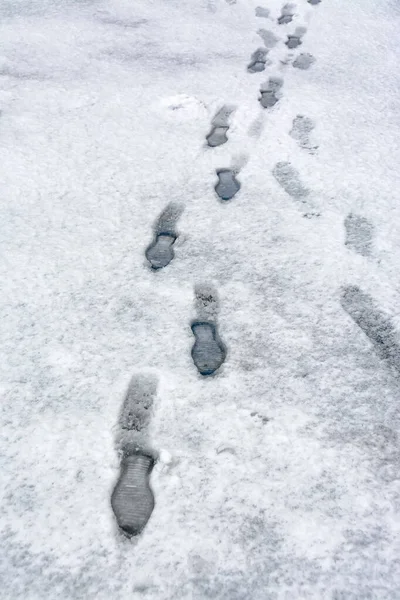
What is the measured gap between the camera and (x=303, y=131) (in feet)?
7.85

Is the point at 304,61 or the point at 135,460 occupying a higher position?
the point at 304,61

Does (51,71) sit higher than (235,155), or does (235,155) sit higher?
(235,155)

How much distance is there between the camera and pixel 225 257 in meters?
1.75

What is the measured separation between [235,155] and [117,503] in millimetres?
1672

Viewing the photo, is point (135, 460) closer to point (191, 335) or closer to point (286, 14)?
point (191, 335)

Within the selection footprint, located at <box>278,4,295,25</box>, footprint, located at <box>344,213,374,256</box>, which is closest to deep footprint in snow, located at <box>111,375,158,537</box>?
footprint, located at <box>344,213,374,256</box>

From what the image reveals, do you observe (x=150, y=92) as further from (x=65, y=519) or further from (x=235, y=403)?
(x=65, y=519)

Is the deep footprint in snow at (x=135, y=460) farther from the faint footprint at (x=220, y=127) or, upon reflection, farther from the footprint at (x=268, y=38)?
the footprint at (x=268, y=38)

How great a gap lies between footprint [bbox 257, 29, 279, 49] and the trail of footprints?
3.48ft

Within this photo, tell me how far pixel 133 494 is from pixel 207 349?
488 mm

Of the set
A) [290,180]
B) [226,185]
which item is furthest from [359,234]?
[226,185]

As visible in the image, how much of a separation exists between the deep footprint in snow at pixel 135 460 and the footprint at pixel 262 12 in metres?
3.32

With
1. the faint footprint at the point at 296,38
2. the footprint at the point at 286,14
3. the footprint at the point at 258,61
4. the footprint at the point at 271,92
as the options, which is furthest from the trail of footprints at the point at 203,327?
the footprint at the point at 286,14

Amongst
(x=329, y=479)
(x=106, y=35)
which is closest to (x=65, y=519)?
(x=329, y=479)
